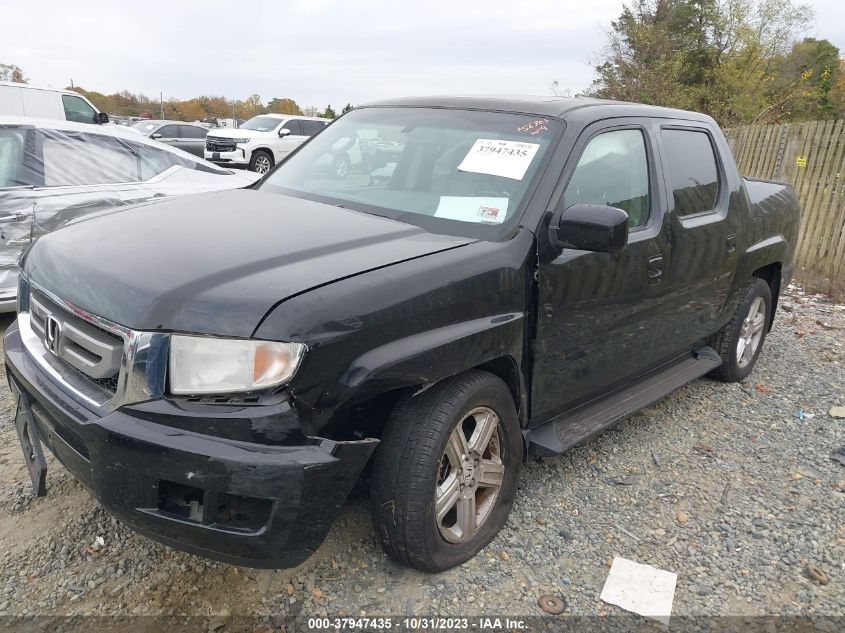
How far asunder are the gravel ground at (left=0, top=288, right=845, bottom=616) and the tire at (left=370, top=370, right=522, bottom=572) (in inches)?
6.0

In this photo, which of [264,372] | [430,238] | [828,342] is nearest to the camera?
[264,372]

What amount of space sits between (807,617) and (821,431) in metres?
1.90

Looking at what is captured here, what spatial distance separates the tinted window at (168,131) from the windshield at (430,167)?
736 inches

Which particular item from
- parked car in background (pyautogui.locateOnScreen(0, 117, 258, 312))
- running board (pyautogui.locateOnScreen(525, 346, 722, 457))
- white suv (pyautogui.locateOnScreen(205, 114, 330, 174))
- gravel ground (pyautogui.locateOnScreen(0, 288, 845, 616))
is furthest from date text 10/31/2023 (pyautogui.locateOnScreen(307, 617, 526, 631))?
white suv (pyautogui.locateOnScreen(205, 114, 330, 174))

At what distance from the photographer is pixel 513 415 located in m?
2.76

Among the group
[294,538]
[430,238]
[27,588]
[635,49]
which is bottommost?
[27,588]

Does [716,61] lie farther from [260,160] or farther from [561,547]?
[561,547]

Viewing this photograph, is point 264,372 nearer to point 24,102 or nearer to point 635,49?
point 24,102

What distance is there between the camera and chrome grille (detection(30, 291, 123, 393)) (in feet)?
6.88

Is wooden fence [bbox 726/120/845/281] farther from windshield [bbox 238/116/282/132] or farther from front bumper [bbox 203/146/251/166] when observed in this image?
windshield [bbox 238/116/282/132]

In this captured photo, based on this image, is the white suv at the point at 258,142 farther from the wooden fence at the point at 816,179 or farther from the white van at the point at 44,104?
the wooden fence at the point at 816,179

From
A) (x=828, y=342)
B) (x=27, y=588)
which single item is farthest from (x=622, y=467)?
(x=828, y=342)

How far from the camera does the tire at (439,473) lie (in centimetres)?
233

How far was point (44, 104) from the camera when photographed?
11445mm
